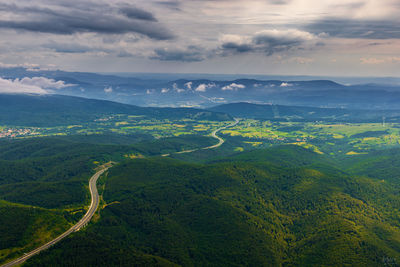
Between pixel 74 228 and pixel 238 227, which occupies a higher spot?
pixel 74 228

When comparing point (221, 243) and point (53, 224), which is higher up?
point (53, 224)

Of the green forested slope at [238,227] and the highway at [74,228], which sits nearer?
the highway at [74,228]

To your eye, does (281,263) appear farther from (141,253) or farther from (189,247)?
(141,253)

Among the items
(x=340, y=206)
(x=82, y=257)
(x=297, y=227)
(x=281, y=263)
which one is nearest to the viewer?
(x=82, y=257)

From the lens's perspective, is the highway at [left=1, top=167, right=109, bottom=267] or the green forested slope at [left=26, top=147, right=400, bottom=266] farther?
the green forested slope at [left=26, top=147, right=400, bottom=266]

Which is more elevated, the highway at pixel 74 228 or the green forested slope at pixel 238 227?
the highway at pixel 74 228

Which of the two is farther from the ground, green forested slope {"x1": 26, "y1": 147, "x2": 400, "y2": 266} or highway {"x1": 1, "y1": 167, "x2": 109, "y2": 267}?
highway {"x1": 1, "y1": 167, "x2": 109, "y2": 267}

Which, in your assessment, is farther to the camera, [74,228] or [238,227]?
[238,227]

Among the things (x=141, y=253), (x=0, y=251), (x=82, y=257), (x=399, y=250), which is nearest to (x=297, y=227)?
(x=399, y=250)
